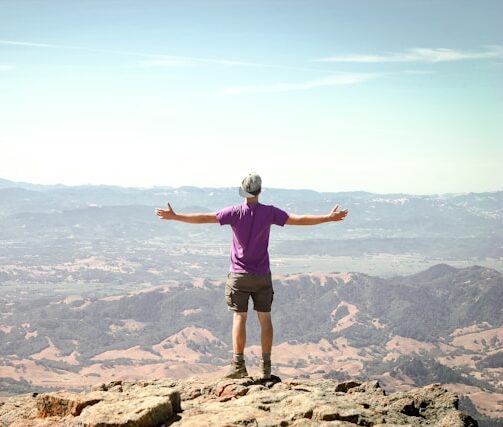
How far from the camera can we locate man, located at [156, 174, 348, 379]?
35.7 ft

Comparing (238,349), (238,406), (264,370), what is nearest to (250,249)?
(238,349)

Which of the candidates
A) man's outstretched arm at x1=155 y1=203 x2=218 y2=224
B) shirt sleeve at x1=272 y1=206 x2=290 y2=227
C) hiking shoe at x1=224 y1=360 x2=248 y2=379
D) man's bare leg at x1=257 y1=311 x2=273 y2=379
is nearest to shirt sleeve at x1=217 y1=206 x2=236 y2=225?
man's outstretched arm at x1=155 y1=203 x2=218 y2=224

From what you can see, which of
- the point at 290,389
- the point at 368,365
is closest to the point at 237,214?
the point at 290,389

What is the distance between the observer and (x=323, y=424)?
25.9 feet

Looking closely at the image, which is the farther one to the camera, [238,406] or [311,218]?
[311,218]

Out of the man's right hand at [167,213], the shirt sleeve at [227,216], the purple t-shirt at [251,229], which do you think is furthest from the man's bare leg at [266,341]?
the man's right hand at [167,213]

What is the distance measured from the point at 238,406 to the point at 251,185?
13.0 ft

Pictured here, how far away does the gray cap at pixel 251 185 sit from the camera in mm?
10852

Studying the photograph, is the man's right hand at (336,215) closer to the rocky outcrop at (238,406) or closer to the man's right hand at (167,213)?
the man's right hand at (167,213)

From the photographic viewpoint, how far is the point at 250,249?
11.0 metres

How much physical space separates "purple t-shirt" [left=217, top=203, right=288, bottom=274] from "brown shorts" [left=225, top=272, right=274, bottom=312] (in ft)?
0.38

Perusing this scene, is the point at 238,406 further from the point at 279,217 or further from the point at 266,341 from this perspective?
the point at 279,217

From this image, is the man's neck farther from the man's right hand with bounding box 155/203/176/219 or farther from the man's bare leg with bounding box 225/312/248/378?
the man's bare leg with bounding box 225/312/248/378

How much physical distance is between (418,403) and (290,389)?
2.29 m
